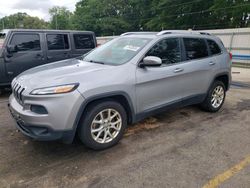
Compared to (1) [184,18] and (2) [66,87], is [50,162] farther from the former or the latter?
(1) [184,18]

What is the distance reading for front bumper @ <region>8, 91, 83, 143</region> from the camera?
283cm

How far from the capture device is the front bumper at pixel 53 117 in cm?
283

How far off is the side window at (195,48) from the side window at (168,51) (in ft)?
0.88

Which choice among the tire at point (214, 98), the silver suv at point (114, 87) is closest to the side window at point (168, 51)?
the silver suv at point (114, 87)

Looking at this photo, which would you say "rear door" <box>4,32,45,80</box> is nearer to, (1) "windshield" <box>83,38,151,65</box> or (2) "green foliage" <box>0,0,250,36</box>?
(1) "windshield" <box>83,38,151,65</box>

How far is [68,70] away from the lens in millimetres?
3361

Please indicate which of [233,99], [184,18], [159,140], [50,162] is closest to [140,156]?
[159,140]

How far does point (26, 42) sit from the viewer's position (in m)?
6.45

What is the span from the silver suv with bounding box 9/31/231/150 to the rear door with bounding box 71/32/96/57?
3.30m

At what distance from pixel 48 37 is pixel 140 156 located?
5075 millimetres

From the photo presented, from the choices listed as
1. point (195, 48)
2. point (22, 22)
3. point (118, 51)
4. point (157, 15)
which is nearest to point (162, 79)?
point (118, 51)

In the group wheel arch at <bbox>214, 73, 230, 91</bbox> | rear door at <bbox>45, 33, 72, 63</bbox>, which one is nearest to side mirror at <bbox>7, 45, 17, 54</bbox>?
rear door at <bbox>45, 33, 72, 63</bbox>

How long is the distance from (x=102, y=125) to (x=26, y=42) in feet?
14.5

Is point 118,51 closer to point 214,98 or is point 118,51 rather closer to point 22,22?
point 214,98
